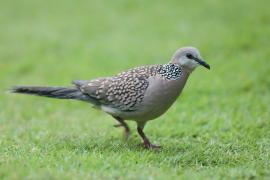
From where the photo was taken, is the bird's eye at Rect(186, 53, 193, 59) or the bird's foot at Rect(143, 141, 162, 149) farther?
the bird's foot at Rect(143, 141, 162, 149)

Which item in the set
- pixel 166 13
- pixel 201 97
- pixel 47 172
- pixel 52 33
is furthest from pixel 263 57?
pixel 47 172

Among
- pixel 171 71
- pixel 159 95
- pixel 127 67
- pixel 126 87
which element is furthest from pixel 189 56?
pixel 127 67

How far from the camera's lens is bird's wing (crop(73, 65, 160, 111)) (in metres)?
6.59

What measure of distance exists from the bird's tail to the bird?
1.5 inches

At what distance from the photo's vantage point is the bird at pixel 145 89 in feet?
21.3

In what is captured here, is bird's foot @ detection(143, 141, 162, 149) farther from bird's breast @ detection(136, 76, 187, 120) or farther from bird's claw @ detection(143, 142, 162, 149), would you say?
bird's breast @ detection(136, 76, 187, 120)

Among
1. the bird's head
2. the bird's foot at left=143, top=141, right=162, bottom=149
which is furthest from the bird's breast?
the bird's foot at left=143, top=141, right=162, bottom=149

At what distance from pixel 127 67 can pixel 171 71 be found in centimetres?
569

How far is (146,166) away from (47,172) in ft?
3.36

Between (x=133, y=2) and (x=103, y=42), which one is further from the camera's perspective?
(x=133, y=2)

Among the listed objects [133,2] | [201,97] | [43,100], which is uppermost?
[133,2]

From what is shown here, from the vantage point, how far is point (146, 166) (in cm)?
570

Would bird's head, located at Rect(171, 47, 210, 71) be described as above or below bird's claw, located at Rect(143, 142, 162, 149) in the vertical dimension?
above

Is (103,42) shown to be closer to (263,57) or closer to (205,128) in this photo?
(263,57)
